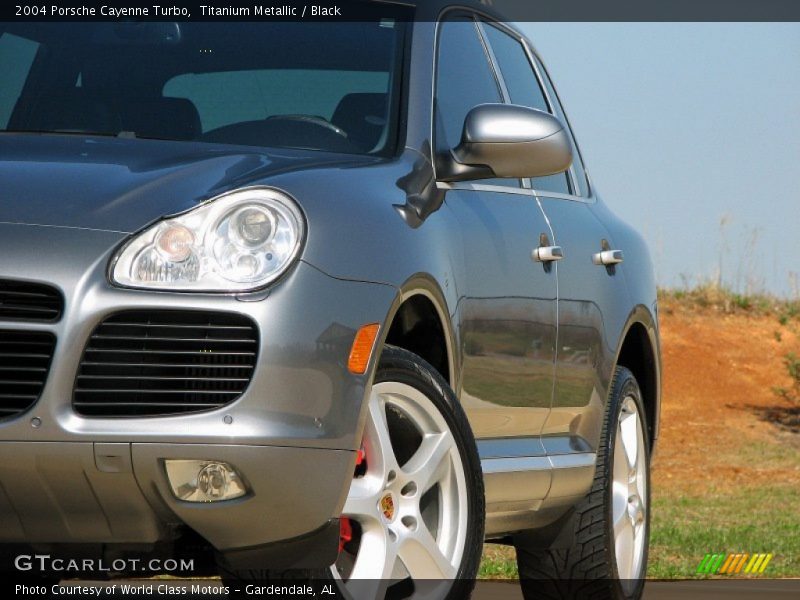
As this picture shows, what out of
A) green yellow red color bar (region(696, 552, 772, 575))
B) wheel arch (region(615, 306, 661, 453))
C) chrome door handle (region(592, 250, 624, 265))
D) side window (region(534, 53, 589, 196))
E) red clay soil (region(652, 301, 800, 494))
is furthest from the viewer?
red clay soil (region(652, 301, 800, 494))

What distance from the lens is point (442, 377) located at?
177 inches

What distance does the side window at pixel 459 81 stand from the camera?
515cm

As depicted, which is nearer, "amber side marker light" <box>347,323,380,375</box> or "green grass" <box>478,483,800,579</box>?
"amber side marker light" <box>347,323,380,375</box>

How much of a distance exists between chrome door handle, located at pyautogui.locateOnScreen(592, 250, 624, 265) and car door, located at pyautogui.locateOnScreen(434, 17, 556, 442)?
0.50 m

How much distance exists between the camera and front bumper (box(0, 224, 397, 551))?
141 inches

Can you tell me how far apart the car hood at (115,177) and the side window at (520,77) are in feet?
5.79

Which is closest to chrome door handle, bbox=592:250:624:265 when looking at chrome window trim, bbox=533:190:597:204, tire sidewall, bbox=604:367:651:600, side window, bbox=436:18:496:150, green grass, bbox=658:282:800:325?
chrome window trim, bbox=533:190:597:204

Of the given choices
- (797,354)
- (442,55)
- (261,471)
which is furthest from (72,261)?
(797,354)

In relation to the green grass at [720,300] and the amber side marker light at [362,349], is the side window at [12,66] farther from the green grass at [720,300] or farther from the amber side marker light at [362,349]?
the green grass at [720,300]

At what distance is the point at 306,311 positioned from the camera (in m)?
3.77

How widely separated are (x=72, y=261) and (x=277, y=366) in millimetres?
496

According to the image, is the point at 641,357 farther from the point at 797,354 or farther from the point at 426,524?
the point at 797,354

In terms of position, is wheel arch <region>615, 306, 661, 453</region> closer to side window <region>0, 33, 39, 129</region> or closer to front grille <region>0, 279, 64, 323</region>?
side window <region>0, 33, 39, 129</region>

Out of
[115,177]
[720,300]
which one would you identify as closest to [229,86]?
[115,177]
